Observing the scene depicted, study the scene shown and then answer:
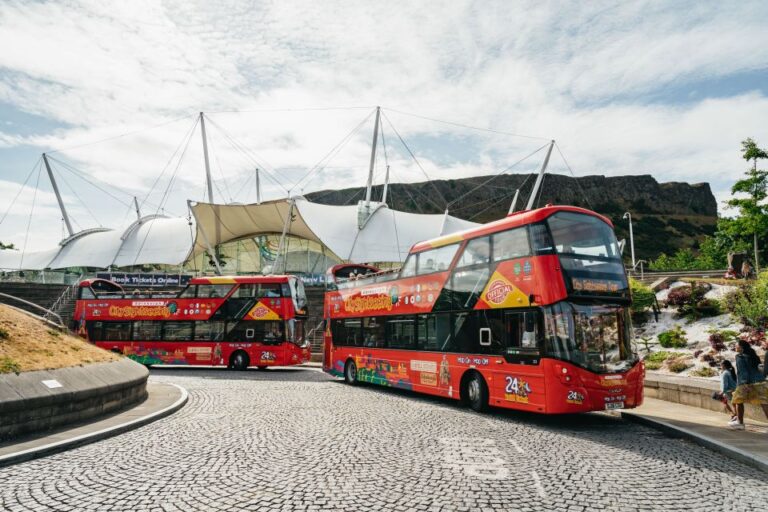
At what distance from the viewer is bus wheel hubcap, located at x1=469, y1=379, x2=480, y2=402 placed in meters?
12.2

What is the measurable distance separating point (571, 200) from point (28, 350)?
16207 centimetres

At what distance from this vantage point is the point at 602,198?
161000 millimetres

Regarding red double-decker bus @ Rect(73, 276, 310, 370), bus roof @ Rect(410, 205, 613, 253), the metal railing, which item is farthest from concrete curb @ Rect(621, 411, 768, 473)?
the metal railing

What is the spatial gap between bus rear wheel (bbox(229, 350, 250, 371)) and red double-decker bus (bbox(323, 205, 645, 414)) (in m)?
11.0

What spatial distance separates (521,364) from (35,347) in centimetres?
919

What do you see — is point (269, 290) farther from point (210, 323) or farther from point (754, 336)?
point (754, 336)

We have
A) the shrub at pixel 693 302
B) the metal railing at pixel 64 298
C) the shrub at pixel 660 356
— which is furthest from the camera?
the metal railing at pixel 64 298

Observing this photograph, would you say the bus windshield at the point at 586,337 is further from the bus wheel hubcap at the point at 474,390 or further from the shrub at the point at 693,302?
the shrub at the point at 693,302

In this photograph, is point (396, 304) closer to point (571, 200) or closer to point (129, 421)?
point (129, 421)

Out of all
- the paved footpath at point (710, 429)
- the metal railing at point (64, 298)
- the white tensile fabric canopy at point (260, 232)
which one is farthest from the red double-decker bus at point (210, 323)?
the white tensile fabric canopy at point (260, 232)

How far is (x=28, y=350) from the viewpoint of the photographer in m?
9.91

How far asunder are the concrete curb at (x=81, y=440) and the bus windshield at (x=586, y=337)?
295 inches

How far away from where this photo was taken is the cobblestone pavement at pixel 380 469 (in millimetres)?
5520

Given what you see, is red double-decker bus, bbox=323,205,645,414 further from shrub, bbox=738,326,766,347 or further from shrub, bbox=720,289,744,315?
shrub, bbox=720,289,744,315
